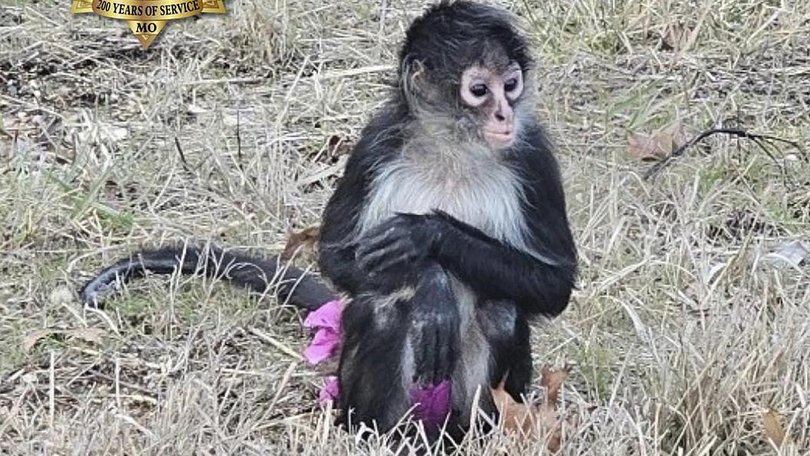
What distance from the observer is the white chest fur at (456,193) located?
3730 mm

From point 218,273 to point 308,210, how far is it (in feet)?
1.93

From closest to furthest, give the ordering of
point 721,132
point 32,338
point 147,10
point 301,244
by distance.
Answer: point 32,338 → point 301,244 → point 721,132 → point 147,10

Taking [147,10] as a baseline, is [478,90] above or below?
above

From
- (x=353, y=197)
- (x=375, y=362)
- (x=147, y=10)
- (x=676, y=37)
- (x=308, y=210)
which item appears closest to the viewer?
(x=375, y=362)

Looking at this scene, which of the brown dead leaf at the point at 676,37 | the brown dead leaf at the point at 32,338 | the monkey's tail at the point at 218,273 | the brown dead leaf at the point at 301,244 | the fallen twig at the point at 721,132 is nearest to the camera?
the brown dead leaf at the point at 32,338

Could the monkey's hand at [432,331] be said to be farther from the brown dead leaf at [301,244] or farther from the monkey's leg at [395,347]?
the brown dead leaf at [301,244]

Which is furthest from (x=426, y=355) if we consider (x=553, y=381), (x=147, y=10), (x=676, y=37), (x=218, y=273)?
(x=147, y=10)

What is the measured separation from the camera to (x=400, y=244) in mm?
3506

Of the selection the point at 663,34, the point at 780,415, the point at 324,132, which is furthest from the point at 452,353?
the point at 663,34

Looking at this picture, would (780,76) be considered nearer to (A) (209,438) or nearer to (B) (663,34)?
(B) (663,34)

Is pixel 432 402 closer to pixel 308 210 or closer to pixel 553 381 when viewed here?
pixel 553 381

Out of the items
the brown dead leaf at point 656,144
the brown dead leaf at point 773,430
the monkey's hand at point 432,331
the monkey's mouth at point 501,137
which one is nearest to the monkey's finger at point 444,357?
the monkey's hand at point 432,331

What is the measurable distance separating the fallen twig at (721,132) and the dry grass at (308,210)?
0.03 meters

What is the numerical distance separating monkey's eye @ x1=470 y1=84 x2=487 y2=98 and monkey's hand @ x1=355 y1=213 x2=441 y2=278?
0.96ft
